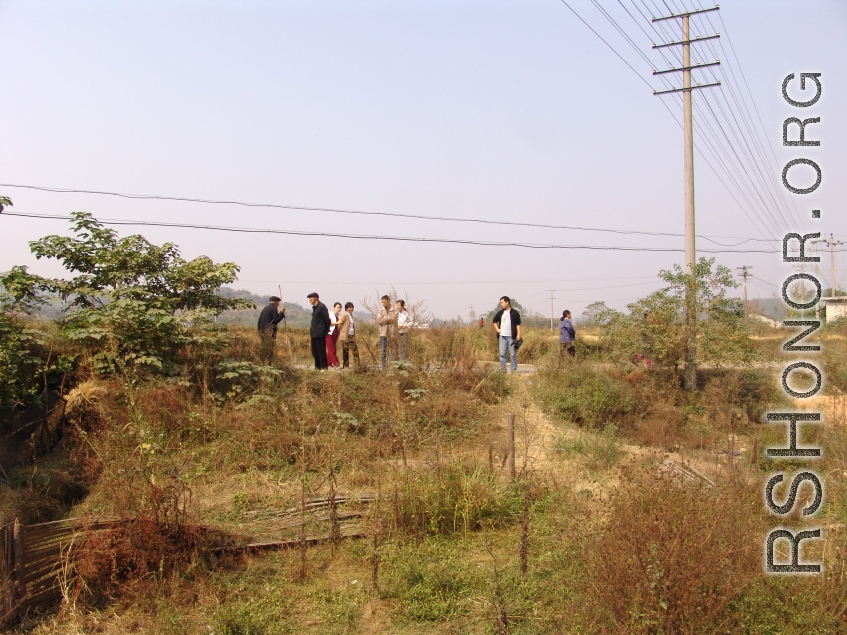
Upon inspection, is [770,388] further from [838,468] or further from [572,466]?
[572,466]

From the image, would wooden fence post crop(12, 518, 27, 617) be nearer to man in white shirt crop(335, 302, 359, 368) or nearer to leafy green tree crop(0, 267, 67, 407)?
leafy green tree crop(0, 267, 67, 407)

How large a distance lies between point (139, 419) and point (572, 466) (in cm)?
630

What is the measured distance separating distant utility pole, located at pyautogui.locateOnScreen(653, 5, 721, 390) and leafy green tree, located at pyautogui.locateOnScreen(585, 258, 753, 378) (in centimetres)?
10

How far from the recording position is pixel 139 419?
19.7 ft

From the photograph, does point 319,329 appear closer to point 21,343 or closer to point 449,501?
point 21,343

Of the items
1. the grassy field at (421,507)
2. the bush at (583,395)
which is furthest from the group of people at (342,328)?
the bush at (583,395)

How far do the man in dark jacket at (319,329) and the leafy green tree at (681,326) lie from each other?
6.32 meters

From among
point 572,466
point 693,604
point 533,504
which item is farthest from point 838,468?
point 693,604

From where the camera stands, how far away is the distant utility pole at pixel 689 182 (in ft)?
45.5

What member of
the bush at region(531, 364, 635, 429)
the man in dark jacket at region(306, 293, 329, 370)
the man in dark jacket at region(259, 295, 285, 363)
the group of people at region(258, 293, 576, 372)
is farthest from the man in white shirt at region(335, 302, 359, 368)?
the bush at region(531, 364, 635, 429)

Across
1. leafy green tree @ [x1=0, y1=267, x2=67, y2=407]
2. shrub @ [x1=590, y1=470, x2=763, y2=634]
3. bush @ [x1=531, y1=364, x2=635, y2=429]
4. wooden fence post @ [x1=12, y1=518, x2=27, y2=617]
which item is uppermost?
leafy green tree @ [x1=0, y1=267, x2=67, y2=407]

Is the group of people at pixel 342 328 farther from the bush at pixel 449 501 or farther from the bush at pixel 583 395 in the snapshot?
the bush at pixel 449 501

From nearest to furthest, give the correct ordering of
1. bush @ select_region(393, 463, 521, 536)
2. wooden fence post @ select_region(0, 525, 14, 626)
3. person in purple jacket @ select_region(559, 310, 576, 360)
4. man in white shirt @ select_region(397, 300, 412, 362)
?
wooden fence post @ select_region(0, 525, 14, 626) → bush @ select_region(393, 463, 521, 536) → man in white shirt @ select_region(397, 300, 412, 362) → person in purple jacket @ select_region(559, 310, 576, 360)

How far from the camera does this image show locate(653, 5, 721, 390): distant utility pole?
546 inches
